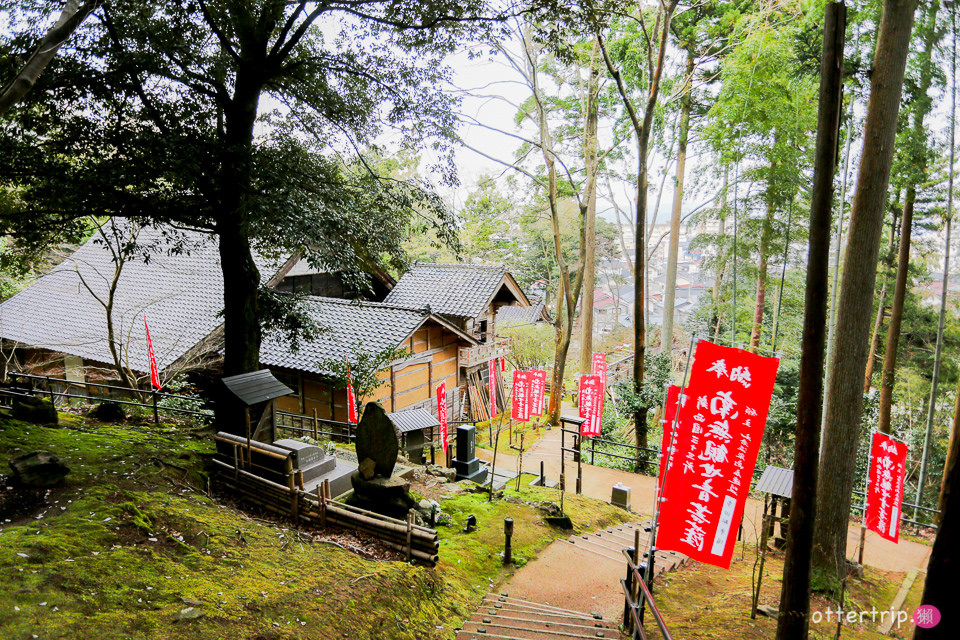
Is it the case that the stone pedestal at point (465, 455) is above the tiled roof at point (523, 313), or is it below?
below

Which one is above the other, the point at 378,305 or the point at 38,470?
the point at 378,305

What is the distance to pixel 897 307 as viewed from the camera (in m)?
13.2

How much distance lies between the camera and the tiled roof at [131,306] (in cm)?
1634

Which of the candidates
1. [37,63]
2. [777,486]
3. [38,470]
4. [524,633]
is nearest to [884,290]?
[777,486]

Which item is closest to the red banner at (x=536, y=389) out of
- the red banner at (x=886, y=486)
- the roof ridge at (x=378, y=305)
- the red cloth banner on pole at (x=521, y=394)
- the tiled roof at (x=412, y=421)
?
the red cloth banner on pole at (x=521, y=394)

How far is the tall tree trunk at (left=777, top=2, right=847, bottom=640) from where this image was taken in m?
4.38

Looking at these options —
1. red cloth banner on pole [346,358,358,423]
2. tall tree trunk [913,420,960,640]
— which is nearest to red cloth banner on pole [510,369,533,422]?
red cloth banner on pole [346,358,358,423]

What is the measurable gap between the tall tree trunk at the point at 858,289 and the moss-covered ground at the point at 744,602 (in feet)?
2.15

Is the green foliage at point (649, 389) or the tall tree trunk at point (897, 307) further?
the green foliage at point (649, 389)

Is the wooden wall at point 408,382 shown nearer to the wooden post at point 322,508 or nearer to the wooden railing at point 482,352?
the wooden railing at point 482,352

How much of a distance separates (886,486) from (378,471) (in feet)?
28.5

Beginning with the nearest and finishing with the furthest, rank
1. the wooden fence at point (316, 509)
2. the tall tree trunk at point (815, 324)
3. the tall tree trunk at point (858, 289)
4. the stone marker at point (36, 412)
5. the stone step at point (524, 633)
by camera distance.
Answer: the tall tree trunk at point (815, 324), the stone step at point (524, 633), the wooden fence at point (316, 509), the tall tree trunk at point (858, 289), the stone marker at point (36, 412)

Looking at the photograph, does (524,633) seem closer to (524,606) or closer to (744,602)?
(524,606)

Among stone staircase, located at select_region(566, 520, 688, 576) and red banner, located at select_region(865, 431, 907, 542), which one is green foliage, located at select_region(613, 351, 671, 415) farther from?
red banner, located at select_region(865, 431, 907, 542)
